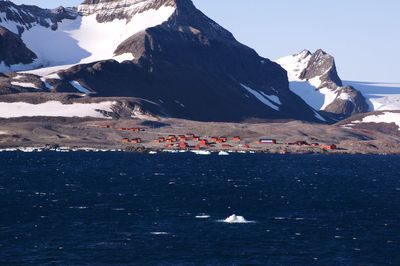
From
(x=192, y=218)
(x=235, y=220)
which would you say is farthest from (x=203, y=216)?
(x=235, y=220)

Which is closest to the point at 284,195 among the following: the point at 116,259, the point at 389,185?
the point at 389,185

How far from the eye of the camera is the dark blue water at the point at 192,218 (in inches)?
3270

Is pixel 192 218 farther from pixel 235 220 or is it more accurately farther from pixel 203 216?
pixel 235 220

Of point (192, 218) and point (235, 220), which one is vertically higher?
point (235, 220)

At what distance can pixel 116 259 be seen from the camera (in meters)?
80.5

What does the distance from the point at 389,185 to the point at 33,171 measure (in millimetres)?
61064

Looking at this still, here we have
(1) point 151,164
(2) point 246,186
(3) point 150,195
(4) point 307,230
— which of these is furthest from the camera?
(1) point 151,164

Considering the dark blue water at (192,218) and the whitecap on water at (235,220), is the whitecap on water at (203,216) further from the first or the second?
the whitecap on water at (235,220)

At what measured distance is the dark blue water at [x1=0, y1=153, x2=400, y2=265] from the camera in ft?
273

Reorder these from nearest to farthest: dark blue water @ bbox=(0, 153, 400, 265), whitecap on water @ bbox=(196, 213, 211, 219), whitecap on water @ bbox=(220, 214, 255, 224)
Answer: dark blue water @ bbox=(0, 153, 400, 265) < whitecap on water @ bbox=(220, 214, 255, 224) < whitecap on water @ bbox=(196, 213, 211, 219)

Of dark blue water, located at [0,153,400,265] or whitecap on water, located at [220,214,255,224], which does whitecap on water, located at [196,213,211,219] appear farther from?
whitecap on water, located at [220,214,255,224]

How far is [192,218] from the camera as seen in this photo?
343 feet

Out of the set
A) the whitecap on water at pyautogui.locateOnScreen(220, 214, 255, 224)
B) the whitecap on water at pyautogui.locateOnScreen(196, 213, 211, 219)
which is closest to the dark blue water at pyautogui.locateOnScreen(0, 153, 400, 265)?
the whitecap on water at pyautogui.locateOnScreen(196, 213, 211, 219)

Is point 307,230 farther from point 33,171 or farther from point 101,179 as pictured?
point 33,171
